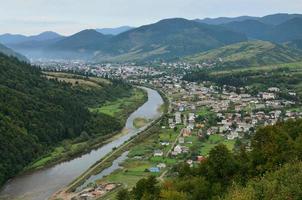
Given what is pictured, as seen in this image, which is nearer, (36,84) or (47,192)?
(47,192)

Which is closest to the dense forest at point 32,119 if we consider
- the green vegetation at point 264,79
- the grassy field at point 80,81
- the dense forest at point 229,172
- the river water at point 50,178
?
the river water at point 50,178

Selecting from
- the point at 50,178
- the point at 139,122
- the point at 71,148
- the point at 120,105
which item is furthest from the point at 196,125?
the point at 50,178

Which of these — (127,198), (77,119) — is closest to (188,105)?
(77,119)

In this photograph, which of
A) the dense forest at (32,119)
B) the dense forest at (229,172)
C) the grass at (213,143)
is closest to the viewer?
the dense forest at (229,172)

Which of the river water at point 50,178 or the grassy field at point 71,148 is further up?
the grassy field at point 71,148

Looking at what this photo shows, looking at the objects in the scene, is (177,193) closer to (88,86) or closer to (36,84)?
(36,84)

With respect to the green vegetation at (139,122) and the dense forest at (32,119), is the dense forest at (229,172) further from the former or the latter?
the green vegetation at (139,122)

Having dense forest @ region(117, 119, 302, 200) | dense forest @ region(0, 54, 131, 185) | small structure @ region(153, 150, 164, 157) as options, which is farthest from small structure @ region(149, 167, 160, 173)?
dense forest @ region(0, 54, 131, 185)
